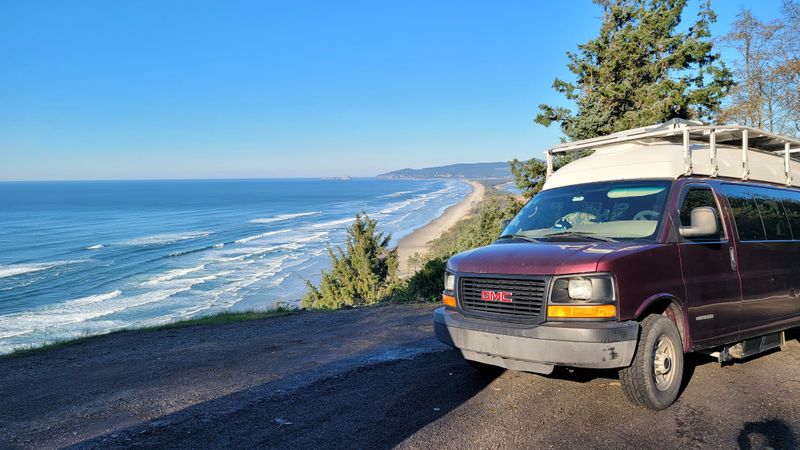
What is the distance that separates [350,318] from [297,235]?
167ft

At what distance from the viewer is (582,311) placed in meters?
4.38

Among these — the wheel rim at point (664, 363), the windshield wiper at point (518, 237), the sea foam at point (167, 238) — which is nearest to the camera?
the wheel rim at point (664, 363)

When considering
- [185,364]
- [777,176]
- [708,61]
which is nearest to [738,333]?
A: [777,176]

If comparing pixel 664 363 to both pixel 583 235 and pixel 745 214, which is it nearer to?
pixel 583 235

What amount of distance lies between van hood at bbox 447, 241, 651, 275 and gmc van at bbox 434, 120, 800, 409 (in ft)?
0.05

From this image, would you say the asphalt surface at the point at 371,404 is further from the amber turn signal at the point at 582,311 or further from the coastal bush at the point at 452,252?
the coastal bush at the point at 452,252

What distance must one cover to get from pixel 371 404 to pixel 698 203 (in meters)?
3.76

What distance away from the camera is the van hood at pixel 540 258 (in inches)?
175

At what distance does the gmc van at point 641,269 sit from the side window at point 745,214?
0.02 meters

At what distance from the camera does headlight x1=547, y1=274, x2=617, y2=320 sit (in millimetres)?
4340

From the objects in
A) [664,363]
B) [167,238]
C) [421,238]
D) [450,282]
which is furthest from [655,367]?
[167,238]

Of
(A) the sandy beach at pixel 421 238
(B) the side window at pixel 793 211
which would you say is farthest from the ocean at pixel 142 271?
(B) the side window at pixel 793 211

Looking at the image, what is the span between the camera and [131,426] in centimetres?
471

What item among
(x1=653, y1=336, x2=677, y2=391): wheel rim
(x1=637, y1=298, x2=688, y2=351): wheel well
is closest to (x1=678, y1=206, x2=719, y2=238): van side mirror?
(x1=637, y1=298, x2=688, y2=351): wheel well
